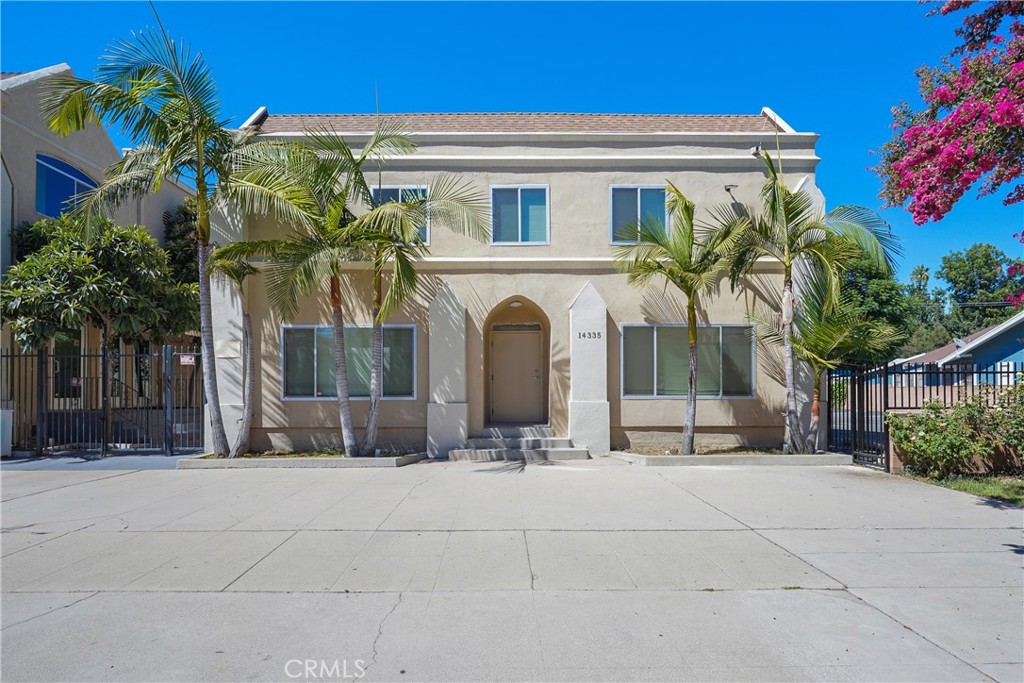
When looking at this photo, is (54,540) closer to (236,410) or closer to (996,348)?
(236,410)

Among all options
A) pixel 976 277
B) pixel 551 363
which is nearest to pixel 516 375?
pixel 551 363

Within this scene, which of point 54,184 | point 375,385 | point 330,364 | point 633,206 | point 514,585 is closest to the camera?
point 514,585

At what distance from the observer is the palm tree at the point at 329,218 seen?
472 inches

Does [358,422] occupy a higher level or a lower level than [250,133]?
lower

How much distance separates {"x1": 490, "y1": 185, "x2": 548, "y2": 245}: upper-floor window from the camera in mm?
14602

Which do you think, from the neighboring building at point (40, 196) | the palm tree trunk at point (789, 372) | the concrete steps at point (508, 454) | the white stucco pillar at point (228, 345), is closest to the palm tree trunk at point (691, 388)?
the palm tree trunk at point (789, 372)

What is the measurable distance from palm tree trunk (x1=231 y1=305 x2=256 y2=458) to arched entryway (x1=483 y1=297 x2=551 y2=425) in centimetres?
531

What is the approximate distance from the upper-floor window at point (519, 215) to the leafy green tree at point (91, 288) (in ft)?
26.7

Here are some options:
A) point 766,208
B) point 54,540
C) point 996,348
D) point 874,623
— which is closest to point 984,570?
point 874,623

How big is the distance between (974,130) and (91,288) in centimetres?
1637

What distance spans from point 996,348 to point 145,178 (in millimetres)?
33598

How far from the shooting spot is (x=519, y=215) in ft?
48.0

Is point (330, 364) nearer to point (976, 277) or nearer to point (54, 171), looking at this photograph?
point (54, 171)

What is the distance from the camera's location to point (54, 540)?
7.32 meters
